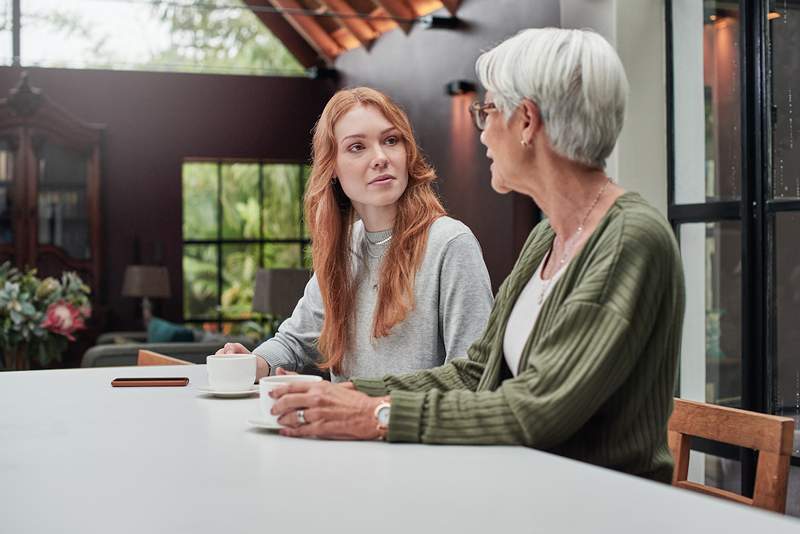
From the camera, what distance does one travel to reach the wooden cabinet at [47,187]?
1006cm

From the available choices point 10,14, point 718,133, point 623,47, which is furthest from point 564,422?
point 10,14

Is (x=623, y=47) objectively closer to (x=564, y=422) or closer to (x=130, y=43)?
(x=564, y=422)

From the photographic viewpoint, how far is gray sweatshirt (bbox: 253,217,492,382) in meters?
2.18

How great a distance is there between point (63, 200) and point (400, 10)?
12.2ft

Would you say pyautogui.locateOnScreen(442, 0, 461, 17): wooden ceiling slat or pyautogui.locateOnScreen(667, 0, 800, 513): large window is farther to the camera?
pyautogui.locateOnScreen(442, 0, 461, 17): wooden ceiling slat

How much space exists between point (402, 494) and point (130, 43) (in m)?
10.8

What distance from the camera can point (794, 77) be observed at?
14.7 feet

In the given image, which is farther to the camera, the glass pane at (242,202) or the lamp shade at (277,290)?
the glass pane at (242,202)

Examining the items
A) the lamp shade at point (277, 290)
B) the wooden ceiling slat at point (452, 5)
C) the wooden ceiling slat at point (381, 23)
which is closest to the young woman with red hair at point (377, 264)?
the lamp shade at point (277, 290)

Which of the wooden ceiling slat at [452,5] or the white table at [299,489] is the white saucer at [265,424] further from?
the wooden ceiling slat at [452,5]

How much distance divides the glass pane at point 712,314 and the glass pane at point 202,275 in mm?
6955

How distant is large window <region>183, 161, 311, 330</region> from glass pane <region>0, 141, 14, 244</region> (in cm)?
180

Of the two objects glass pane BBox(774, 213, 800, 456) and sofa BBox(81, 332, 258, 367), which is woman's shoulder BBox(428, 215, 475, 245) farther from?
sofa BBox(81, 332, 258, 367)

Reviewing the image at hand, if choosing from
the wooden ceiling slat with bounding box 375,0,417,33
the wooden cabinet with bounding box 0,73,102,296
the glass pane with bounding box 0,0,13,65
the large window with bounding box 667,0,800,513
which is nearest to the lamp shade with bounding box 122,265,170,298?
the wooden cabinet with bounding box 0,73,102,296
